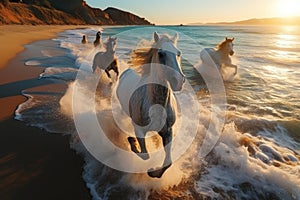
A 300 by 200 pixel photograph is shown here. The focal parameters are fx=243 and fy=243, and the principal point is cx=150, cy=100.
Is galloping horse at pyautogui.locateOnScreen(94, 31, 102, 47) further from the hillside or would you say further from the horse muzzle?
the hillside

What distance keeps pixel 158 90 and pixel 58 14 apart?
91.5 m

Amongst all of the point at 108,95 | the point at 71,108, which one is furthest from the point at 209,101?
the point at 71,108

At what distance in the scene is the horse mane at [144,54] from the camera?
10.8 feet

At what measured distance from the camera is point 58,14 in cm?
8388

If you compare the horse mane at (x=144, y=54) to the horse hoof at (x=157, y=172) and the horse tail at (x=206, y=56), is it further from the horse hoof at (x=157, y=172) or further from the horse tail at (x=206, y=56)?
the horse tail at (x=206, y=56)

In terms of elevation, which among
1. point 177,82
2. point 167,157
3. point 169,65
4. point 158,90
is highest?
point 169,65

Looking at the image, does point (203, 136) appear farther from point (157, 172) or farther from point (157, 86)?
point (157, 86)

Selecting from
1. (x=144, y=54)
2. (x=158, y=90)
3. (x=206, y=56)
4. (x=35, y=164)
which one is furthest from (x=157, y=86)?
(x=206, y=56)

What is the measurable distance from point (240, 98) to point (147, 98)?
5.62m

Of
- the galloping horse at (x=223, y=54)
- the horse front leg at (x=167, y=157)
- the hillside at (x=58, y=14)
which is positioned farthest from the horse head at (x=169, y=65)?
the hillside at (x=58, y=14)

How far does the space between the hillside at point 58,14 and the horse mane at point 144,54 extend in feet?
166

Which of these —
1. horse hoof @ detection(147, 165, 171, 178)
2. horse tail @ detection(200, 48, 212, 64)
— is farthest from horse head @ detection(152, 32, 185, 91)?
horse tail @ detection(200, 48, 212, 64)

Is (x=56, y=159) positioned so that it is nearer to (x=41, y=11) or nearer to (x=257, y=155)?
(x=257, y=155)

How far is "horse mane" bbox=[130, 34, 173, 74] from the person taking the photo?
3.28 m
